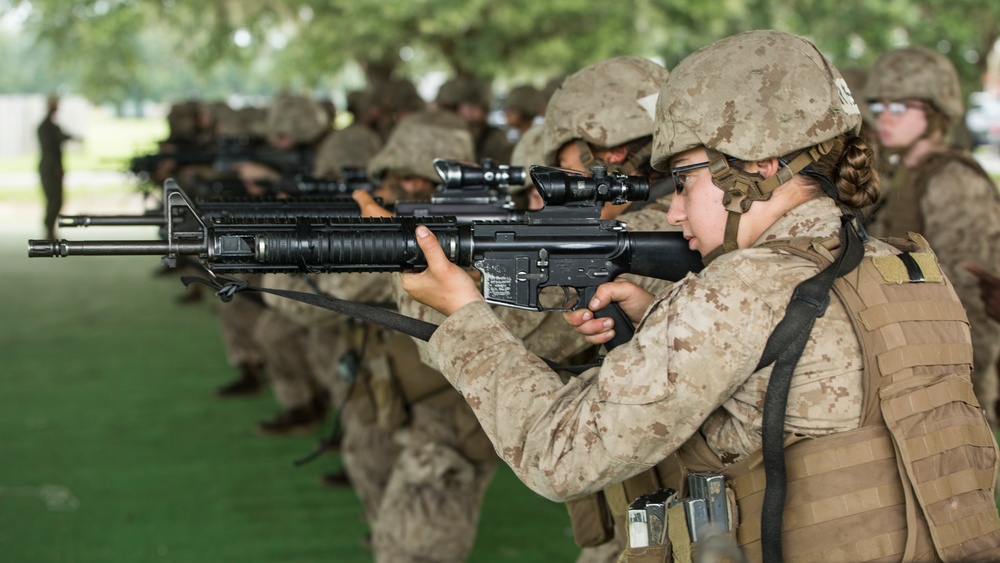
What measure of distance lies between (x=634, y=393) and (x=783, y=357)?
300mm

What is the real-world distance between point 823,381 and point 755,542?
0.39 m

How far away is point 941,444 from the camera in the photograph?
7.13 feet

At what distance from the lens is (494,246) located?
260 centimetres

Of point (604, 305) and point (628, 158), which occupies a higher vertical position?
point (628, 158)

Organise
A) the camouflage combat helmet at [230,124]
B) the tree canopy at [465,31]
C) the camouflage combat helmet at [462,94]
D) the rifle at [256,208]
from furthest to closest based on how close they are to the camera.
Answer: the tree canopy at [465,31] < the camouflage combat helmet at [230,124] < the camouflage combat helmet at [462,94] < the rifle at [256,208]

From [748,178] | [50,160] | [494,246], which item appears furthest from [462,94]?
[50,160]

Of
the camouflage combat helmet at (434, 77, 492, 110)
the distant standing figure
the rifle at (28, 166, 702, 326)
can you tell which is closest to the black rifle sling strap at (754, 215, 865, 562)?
the rifle at (28, 166, 702, 326)

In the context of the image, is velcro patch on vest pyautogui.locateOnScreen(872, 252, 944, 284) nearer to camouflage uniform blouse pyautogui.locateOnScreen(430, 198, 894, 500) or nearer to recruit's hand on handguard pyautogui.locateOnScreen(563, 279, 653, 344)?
camouflage uniform blouse pyautogui.locateOnScreen(430, 198, 894, 500)

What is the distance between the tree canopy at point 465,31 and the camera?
1444cm

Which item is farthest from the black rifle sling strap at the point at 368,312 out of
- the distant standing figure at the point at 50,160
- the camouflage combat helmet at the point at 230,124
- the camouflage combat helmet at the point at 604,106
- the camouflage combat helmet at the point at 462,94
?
the distant standing figure at the point at 50,160

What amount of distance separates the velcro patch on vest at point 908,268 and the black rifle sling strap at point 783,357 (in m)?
0.07

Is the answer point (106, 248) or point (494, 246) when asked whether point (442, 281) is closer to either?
point (494, 246)

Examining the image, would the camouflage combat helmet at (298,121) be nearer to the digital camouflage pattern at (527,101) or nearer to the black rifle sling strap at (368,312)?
the digital camouflage pattern at (527,101)

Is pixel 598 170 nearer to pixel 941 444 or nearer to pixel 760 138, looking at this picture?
pixel 760 138
